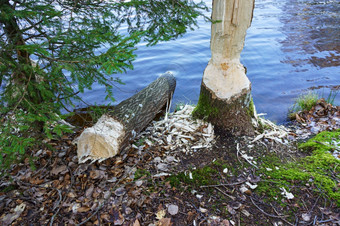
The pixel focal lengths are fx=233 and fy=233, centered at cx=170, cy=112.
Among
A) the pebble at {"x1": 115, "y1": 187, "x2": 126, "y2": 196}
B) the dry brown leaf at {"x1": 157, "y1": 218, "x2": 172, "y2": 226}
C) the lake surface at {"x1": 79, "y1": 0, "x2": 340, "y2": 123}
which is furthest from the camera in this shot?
the lake surface at {"x1": 79, "y1": 0, "x2": 340, "y2": 123}

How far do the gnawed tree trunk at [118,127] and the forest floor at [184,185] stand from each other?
0.14 meters

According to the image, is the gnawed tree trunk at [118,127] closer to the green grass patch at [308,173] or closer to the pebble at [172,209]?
the pebble at [172,209]

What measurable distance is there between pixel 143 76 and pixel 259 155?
16.0ft

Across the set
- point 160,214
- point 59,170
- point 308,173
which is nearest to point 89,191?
point 59,170

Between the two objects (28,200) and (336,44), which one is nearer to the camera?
(28,200)

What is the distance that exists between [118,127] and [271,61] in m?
6.44

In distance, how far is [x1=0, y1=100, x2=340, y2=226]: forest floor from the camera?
245 cm

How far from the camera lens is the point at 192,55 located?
841 centimetres

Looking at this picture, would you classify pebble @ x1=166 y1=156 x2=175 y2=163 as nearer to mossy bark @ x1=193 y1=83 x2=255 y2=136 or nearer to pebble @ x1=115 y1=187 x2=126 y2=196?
pebble @ x1=115 y1=187 x2=126 y2=196

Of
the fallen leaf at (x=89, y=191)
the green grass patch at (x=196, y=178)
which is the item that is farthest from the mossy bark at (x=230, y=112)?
the fallen leaf at (x=89, y=191)

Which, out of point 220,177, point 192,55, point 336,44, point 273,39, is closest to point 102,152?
point 220,177

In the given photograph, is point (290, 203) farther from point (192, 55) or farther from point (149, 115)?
point (192, 55)

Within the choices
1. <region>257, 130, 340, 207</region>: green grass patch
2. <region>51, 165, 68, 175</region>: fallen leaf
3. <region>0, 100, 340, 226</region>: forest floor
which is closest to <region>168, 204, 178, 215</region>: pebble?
<region>0, 100, 340, 226</region>: forest floor

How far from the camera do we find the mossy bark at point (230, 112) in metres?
3.46
